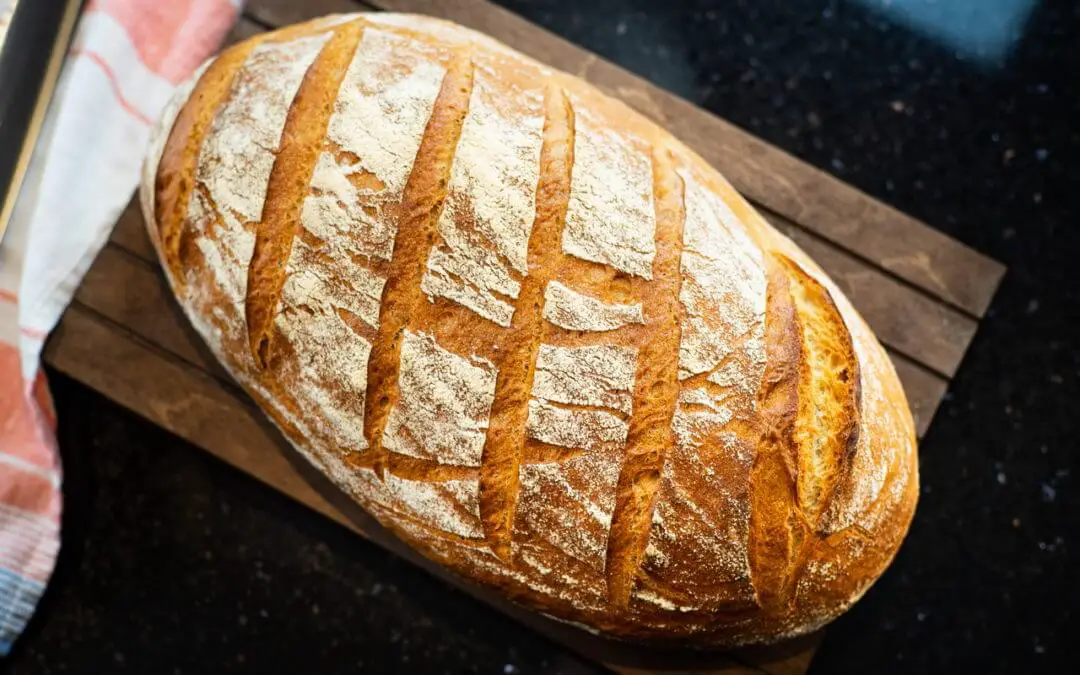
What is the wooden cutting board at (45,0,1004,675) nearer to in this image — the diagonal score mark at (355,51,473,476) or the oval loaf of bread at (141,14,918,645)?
the oval loaf of bread at (141,14,918,645)

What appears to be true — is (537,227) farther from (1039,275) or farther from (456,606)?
(1039,275)

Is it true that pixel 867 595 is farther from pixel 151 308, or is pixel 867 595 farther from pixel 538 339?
pixel 151 308

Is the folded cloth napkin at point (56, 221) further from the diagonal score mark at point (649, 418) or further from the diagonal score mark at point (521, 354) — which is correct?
the diagonal score mark at point (649, 418)

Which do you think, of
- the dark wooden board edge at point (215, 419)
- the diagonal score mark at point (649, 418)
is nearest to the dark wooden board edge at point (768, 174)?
the diagonal score mark at point (649, 418)

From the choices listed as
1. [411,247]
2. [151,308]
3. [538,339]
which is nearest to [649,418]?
[538,339]

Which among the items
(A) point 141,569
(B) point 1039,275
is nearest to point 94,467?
(A) point 141,569
